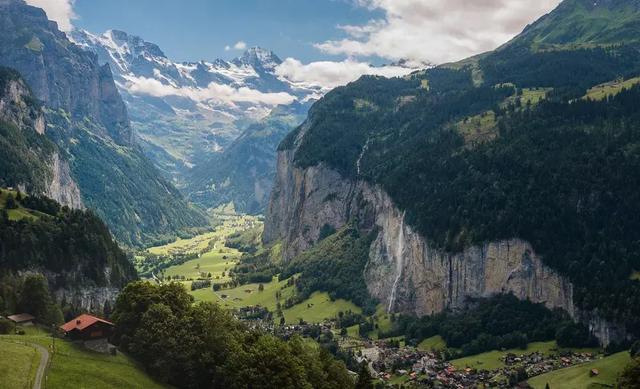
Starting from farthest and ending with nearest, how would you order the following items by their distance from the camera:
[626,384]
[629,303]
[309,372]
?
1. [629,303]
2. [309,372]
3. [626,384]

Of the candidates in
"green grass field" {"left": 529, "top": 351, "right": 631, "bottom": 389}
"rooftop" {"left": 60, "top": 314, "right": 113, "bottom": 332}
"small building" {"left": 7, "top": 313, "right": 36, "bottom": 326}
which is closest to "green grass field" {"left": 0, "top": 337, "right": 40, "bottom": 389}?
"rooftop" {"left": 60, "top": 314, "right": 113, "bottom": 332}

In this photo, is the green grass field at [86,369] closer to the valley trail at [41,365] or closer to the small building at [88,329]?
the valley trail at [41,365]

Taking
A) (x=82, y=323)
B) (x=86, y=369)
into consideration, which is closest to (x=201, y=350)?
(x=86, y=369)

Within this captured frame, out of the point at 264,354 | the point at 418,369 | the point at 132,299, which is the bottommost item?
the point at 418,369

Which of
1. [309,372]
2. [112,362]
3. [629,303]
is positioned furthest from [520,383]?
[112,362]

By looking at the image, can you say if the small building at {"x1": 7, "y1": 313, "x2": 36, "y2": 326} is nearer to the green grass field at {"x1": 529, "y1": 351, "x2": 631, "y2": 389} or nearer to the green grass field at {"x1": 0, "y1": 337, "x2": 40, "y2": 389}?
the green grass field at {"x1": 0, "y1": 337, "x2": 40, "y2": 389}

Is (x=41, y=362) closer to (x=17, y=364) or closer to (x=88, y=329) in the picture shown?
(x=17, y=364)

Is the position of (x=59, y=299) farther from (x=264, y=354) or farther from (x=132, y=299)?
(x=264, y=354)
